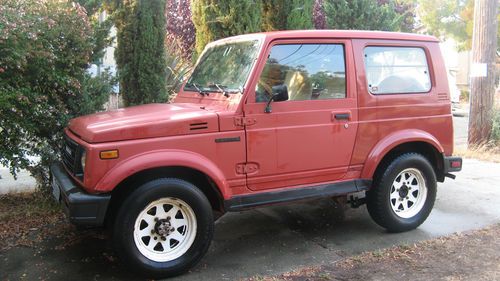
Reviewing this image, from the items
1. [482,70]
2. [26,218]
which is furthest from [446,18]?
[26,218]

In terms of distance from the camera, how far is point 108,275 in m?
4.07

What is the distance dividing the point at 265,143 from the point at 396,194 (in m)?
1.67

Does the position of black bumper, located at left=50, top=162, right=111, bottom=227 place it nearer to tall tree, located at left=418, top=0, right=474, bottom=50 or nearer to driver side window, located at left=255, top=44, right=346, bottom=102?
driver side window, located at left=255, top=44, right=346, bottom=102

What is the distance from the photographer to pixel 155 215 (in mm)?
4016

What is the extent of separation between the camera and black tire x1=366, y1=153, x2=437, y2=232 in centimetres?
495

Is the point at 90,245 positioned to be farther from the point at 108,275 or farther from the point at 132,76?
the point at 132,76

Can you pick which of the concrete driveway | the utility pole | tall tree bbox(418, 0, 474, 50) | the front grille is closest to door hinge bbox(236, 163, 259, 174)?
the concrete driveway

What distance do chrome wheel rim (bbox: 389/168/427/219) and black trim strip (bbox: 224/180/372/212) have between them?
1.33 ft

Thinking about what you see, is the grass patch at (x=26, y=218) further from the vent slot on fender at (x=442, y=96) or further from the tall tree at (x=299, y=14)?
the tall tree at (x=299, y=14)

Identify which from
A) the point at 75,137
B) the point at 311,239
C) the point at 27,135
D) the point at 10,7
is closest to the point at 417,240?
the point at 311,239

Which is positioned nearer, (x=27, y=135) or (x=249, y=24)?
(x=27, y=135)

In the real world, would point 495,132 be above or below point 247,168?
below

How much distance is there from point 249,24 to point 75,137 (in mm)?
4151

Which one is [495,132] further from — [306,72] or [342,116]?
[306,72]
